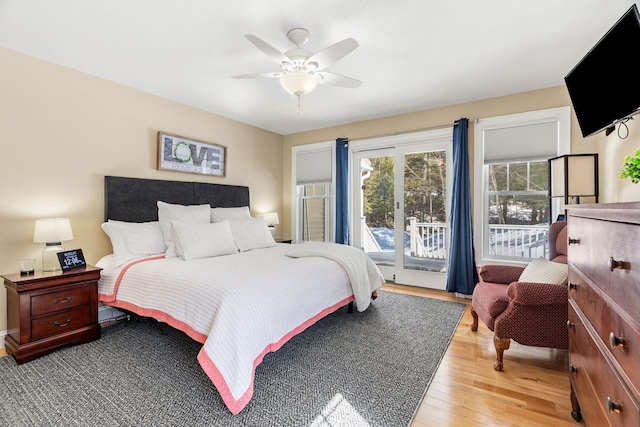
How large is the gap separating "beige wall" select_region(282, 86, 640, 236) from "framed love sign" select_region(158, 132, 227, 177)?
58.2 inches

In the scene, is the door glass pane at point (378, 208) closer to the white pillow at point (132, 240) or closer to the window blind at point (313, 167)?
the window blind at point (313, 167)

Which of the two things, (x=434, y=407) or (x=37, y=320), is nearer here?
(x=434, y=407)

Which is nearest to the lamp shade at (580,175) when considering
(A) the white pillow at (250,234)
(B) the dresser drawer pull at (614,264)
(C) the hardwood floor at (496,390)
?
(C) the hardwood floor at (496,390)

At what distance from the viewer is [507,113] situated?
145 inches

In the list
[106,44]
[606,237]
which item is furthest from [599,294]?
[106,44]

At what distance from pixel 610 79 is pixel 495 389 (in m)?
2.05

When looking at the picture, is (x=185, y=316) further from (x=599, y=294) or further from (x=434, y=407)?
(x=599, y=294)

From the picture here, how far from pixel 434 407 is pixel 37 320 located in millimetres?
2919

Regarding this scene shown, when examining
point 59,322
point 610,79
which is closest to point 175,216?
point 59,322

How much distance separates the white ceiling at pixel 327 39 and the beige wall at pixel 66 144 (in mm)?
189

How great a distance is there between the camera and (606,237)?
1.13 metres

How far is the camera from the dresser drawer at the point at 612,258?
884mm

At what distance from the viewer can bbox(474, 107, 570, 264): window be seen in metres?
3.51

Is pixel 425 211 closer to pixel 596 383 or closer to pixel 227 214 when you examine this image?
pixel 227 214
